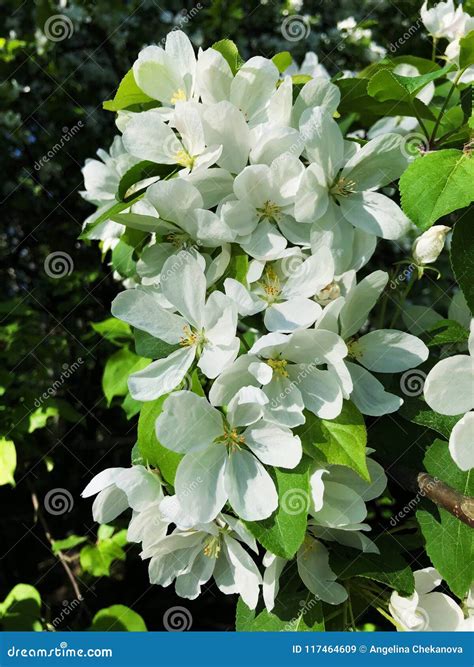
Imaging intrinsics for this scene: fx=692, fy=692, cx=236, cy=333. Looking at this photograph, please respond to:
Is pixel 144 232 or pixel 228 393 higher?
pixel 144 232

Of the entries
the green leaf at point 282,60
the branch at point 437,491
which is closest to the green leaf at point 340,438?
the branch at point 437,491

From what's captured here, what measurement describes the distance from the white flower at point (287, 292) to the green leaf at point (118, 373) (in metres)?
0.66

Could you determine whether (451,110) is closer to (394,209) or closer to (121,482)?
(394,209)

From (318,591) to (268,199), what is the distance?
554 mm

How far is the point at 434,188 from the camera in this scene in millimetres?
893

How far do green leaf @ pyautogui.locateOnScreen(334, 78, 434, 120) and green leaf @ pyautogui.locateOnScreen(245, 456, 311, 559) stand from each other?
1.93ft

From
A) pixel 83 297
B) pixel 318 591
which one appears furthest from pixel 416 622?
pixel 83 297

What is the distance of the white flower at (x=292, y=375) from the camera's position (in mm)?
833

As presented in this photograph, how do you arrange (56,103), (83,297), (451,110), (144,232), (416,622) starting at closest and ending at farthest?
(416,622) < (144,232) < (451,110) < (83,297) < (56,103)

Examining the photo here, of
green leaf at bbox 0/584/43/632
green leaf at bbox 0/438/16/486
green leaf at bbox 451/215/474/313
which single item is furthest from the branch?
green leaf at bbox 0/584/43/632

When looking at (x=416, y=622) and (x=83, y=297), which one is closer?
(x=416, y=622)

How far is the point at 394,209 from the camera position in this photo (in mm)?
958

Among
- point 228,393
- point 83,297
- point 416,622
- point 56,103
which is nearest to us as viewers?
point 228,393

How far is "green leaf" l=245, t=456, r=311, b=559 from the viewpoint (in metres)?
0.84
